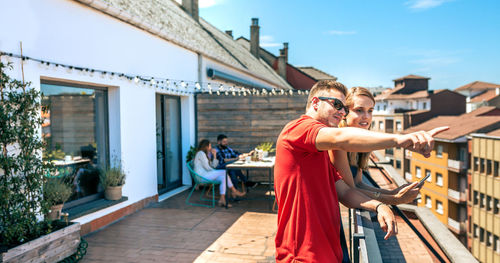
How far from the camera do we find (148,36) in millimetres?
7051

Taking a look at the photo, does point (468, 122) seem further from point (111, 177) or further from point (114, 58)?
point (111, 177)

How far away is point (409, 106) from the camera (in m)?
58.9

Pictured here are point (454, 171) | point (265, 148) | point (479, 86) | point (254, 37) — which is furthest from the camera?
point (479, 86)

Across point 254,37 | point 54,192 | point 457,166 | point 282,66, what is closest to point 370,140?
point 54,192

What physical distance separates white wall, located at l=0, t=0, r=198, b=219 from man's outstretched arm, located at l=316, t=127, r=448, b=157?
4.05m

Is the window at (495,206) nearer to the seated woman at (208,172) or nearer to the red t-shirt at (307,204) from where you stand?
the seated woman at (208,172)

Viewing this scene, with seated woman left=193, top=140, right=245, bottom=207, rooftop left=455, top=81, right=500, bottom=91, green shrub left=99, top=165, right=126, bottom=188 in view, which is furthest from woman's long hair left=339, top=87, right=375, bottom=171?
rooftop left=455, top=81, right=500, bottom=91

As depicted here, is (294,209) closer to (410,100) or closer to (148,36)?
(148,36)

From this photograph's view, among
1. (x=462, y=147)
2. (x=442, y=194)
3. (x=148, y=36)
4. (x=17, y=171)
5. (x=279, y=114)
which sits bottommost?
(x=442, y=194)

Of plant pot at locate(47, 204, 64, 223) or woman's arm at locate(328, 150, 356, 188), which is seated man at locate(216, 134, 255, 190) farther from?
woman's arm at locate(328, 150, 356, 188)

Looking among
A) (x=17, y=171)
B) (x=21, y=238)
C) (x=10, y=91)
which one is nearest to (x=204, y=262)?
(x=21, y=238)

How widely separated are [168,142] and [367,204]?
22.8 feet

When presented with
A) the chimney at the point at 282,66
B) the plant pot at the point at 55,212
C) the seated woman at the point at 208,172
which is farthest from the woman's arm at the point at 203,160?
the chimney at the point at 282,66

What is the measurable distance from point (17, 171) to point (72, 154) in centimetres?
322
